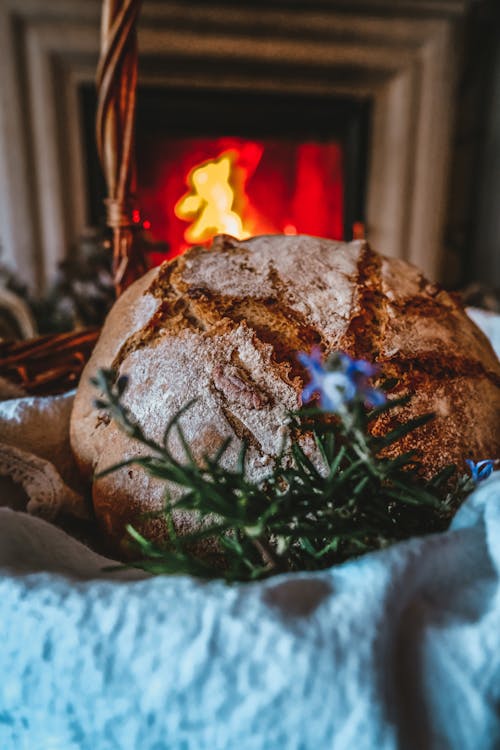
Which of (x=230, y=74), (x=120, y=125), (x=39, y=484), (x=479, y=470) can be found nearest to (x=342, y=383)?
(x=479, y=470)

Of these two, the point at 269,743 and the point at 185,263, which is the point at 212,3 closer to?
the point at 185,263

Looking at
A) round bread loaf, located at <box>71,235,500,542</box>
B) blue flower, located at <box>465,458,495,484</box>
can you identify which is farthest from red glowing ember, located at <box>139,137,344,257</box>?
blue flower, located at <box>465,458,495,484</box>

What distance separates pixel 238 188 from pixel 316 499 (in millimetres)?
1827

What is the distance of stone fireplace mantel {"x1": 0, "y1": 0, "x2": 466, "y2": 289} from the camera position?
170 cm

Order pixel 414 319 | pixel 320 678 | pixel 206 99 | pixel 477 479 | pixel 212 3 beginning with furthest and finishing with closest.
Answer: pixel 206 99 < pixel 212 3 < pixel 414 319 < pixel 477 479 < pixel 320 678

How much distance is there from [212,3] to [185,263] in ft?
4.69

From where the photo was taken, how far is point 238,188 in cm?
203

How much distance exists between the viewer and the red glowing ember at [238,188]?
6.48 ft

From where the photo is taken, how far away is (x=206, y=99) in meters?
1.84

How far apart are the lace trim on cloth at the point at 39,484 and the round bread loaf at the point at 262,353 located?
0.03 m

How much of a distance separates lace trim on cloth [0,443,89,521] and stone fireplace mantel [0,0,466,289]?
1.49 meters

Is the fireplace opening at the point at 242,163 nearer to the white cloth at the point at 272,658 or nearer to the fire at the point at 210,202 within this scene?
the fire at the point at 210,202

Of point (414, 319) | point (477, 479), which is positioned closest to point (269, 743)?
point (477, 479)

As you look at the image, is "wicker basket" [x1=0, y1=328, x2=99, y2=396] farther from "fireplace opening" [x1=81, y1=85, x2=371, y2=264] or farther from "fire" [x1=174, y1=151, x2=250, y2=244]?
"fire" [x1=174, y1=151, x2=250, y2=244]
